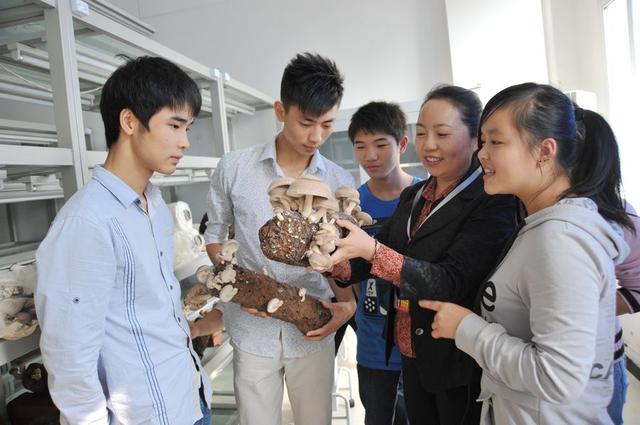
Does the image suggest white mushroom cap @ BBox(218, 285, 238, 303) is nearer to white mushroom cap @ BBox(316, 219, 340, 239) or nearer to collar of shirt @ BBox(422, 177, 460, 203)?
white mushroom cap @ BBox(316, 219, 340, 239)

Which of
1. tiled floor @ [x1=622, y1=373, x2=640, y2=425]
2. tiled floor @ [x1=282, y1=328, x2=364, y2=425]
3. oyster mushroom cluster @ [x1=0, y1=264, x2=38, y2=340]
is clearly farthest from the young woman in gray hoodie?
tiled floor @ [x1=622, y1=373, x2=640, y2=425]

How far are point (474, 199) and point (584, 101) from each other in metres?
2.21

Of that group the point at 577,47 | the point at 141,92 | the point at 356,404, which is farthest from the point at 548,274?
the point at 577,47

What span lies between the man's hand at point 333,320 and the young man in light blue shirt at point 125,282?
1.24ft

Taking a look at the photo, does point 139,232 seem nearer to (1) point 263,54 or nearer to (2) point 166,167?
(2) point 166,167

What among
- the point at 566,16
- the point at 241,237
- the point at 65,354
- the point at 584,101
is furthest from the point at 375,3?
the point at 65,354

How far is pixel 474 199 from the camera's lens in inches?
42.1

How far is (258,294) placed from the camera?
1209 millimetres

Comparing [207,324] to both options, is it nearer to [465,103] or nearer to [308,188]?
[308,188]

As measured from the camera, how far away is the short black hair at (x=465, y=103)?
113cm

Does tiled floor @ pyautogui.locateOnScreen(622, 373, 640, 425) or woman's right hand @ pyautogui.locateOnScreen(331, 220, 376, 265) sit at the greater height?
woman's right hand @ pyautogui.locateOnScreen(331, 220, 376, 265)

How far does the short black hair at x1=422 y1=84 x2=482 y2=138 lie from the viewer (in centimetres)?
113

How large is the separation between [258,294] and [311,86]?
26.5 inches

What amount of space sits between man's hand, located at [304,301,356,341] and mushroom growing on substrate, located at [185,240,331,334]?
2 cm
